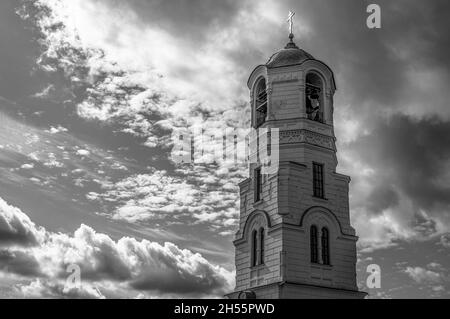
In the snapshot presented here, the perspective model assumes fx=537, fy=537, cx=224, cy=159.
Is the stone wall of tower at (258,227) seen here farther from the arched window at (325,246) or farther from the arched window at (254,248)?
the arched window at (325,246)

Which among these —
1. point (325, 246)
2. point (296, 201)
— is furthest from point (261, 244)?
point (325, 246)

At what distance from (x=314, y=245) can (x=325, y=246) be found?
2.84ft

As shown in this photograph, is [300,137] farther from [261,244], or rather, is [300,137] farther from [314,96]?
[261,244]

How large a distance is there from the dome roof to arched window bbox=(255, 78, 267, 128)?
149 centimetres

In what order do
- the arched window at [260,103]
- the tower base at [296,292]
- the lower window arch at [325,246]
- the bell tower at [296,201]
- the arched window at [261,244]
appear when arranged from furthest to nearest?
the arched window at [260,103]
the arched window at [261,244]
the lower window arch at [325,246]
the bell tower at [296,201]
the tower base at [296,292]

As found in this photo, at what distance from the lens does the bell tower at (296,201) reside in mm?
30906

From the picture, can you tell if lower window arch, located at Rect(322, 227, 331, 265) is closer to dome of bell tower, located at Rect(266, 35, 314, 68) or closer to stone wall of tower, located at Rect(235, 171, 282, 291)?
stone wall of tower, located at Rect(235, 171, 282, 291)

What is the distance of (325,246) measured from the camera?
106 feet

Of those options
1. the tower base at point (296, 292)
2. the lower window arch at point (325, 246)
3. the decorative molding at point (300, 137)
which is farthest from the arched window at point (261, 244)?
the decorative molding at point (300, 137)

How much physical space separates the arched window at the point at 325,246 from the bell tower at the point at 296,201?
0.06 m
